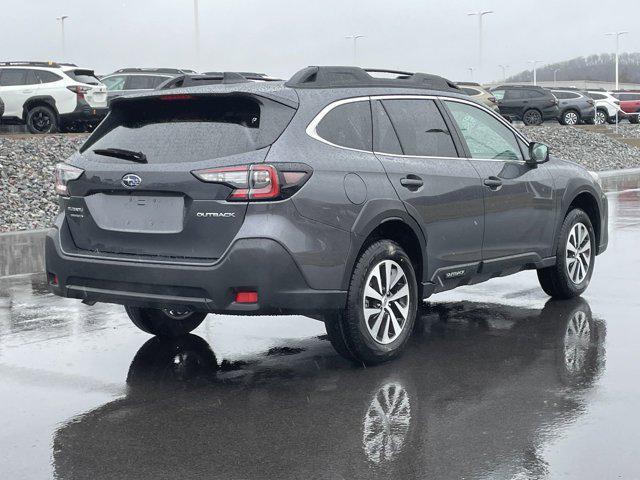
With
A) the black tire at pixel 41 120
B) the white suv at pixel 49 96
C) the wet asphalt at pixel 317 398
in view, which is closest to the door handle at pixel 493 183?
the wet asphalt at pixel 317 398

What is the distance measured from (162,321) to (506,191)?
267 cm

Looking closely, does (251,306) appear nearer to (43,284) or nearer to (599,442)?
(599,442)

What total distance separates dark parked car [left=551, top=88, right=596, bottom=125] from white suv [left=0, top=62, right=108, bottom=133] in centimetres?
2541

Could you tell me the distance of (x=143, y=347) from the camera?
7340mm

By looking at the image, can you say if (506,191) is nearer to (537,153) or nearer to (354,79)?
(537,153)

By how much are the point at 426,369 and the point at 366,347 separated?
16.1 inches

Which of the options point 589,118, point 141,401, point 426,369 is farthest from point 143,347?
point 589,118

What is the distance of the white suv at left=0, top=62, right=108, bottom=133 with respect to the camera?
25547 millimetres

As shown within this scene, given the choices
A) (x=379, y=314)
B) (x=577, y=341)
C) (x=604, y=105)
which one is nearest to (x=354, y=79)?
(x=379, y=314)

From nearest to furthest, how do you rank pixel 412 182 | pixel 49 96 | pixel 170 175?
pixel 170 175 < pixel 412 182 < pixel 49 96

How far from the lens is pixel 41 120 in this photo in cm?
2598

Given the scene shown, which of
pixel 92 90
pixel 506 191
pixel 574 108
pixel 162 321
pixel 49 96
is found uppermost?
pixel 92 90

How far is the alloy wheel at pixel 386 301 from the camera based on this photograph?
6.61 meters

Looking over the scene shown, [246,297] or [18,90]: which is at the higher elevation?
[18,90]
